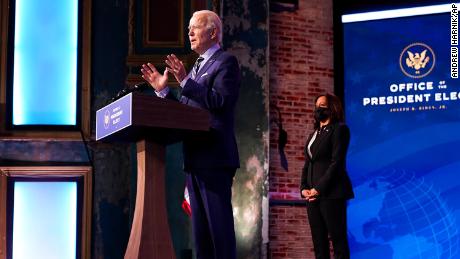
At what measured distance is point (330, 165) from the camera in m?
5.07

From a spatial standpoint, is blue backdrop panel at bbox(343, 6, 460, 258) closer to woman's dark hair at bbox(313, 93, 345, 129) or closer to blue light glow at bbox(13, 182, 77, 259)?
woman's dark hair at bbox(313, 93, 345, 129)

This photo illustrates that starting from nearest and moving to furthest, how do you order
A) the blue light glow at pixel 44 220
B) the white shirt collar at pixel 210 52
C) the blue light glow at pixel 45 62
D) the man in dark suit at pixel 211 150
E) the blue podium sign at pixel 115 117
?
the blue podium sign at pixel 115 117 → the man in dark suit at pixel 211 150 → the white shirt collar at pixel 210 52 → the blue light glow at pixel 44 220 → the blue light glow at pixel 45 62

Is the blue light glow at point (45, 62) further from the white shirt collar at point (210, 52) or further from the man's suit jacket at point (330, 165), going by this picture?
the white shirt collar at point (210, 52)

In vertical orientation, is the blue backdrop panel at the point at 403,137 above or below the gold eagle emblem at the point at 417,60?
below

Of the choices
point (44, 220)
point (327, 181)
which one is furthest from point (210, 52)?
point (44, 220)

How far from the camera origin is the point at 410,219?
23.7ft

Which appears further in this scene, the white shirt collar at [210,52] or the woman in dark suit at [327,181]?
the woman in dark suit at [327,181]

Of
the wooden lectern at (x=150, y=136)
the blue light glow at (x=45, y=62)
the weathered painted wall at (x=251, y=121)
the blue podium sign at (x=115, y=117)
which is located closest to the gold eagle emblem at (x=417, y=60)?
the weathered painted wall at (x=251, y=121)

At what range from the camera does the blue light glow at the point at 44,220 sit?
253 inches

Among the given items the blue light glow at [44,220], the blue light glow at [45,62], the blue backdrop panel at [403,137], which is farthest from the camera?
the blue backdrop panel at [403,137]

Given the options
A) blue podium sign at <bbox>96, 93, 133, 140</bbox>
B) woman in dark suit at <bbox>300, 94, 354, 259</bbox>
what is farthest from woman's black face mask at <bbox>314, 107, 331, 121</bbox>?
blue podium sign at <bbox>96, 93, 133, 140</bbox>

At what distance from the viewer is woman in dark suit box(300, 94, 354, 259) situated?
494 centimetres

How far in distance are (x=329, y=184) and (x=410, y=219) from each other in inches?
100.0

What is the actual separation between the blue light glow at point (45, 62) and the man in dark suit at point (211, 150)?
11.0 ft
